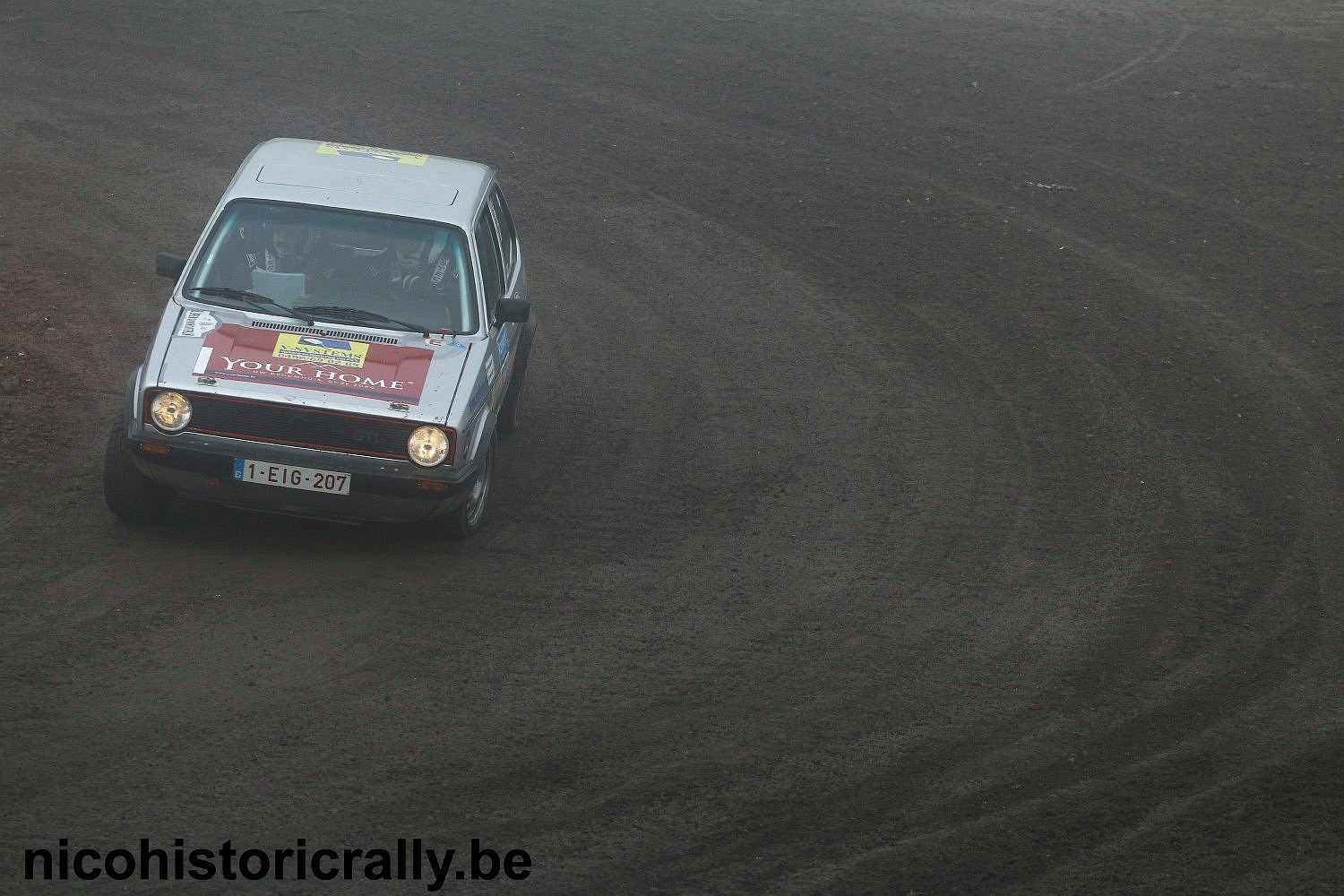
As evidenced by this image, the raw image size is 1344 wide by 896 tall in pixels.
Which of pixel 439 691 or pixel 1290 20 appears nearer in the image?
pixel 439 691

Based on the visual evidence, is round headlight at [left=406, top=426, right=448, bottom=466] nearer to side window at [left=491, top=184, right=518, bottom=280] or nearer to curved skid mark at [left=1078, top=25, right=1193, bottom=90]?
side window at [left=491, top=184, right=518, bottom=280]

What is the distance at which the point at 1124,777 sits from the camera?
17.8 feet

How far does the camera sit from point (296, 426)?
21.8 ft

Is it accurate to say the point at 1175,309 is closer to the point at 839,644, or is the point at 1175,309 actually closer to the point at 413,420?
the point at 839,644

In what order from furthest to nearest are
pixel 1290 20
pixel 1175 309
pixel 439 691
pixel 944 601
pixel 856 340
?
pixel 1290 20 → pixel 1175 309 → pixel 856 340 → pixel 944 601 → pixel 439 691

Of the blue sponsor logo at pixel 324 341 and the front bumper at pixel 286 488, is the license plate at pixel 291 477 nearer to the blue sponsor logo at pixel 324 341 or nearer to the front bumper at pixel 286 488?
the front bumper at pixel 286 488

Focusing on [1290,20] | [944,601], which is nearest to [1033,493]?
[944,601]

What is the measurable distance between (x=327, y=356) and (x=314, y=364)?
101 millimetres

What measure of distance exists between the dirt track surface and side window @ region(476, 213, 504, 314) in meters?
1.18

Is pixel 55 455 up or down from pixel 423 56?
down

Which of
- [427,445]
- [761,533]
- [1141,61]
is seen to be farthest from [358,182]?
Result: [1141,61]

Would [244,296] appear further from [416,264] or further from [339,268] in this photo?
[416,264]

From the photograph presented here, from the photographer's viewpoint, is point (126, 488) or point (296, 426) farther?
point (126, 488)

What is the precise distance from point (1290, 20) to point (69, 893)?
23.9 metres
